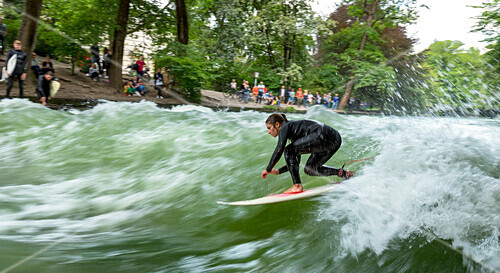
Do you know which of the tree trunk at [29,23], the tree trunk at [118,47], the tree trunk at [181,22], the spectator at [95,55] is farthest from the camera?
the tree trunk at [181,22]

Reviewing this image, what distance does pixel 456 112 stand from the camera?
2756 centimetres

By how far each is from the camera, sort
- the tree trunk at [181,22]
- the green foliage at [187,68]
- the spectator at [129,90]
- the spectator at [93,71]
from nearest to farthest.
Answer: the spectator at [129,90] < the green foliage at [187,68] < the spectator at [93,71] < the tree trunk at [181,22]

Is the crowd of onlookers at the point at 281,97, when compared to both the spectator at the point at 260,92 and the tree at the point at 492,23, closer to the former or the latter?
the spectator at the point at 260,92

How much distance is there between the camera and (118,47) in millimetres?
17969

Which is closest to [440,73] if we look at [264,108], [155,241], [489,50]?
[489,50]

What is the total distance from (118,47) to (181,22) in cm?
341

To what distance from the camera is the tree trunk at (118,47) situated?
17438 millimetres

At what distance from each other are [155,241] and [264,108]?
57.0ft

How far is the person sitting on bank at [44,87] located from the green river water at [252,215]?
16.3 ft

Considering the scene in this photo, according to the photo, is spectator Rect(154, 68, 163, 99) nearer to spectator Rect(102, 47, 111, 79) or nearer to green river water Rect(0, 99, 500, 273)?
spectator Rect(102, 47, 111, 79)

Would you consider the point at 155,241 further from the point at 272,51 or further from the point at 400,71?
the point at 400,71

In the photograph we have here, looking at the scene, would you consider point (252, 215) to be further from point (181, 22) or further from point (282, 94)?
point (282, 94)

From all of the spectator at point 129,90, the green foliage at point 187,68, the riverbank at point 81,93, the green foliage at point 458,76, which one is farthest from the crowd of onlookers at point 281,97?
the spectator at point 129,90

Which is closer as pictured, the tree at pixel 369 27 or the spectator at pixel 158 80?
the spectator at pixel 158 80
